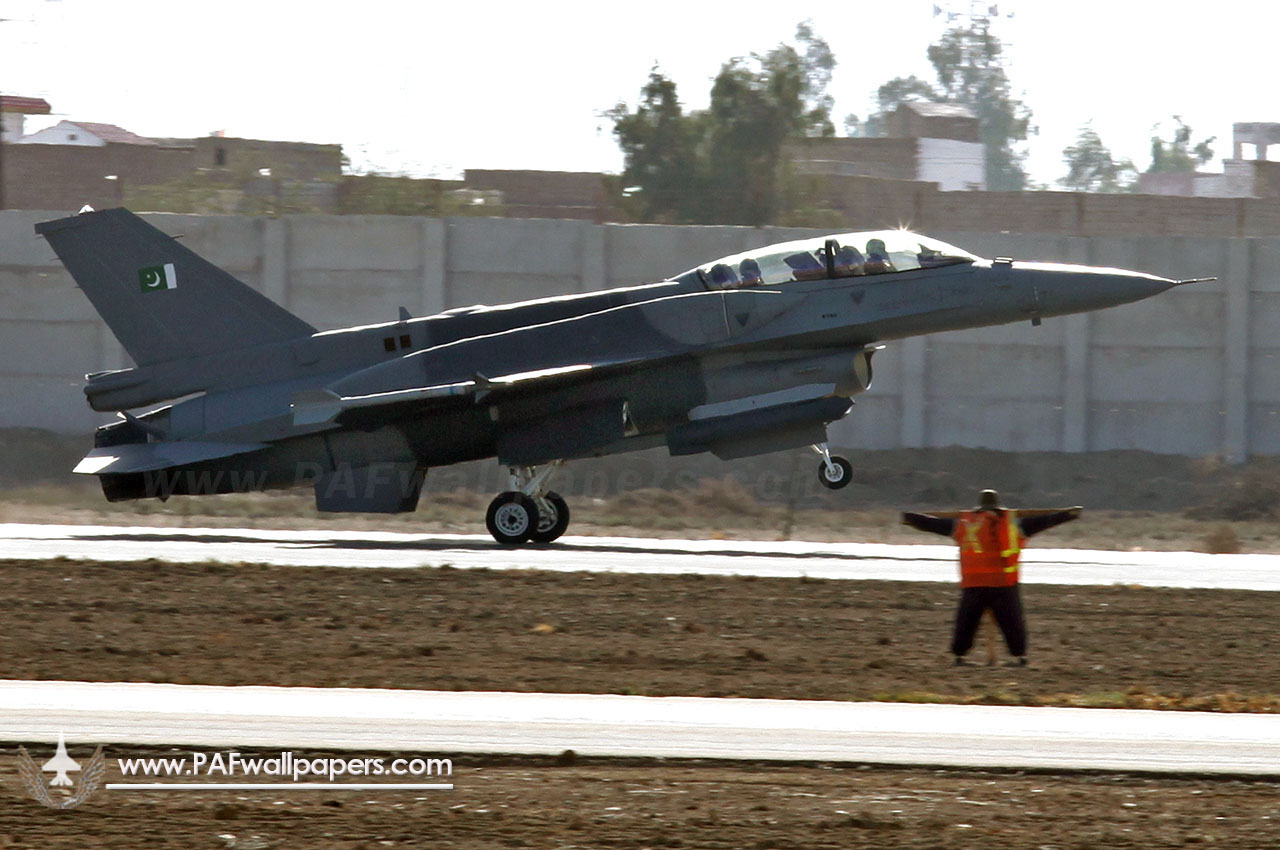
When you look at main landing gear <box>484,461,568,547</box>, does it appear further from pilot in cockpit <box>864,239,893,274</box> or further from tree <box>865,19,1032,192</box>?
tree <box>865,19,1032,192</box>

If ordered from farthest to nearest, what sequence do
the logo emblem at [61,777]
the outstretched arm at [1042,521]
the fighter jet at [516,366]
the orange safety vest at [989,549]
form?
the fighter jet at [516,366]
the outstretched arm at [1042,521]
the orange safety vest at [989,549]
the logo emblem at [61,777]

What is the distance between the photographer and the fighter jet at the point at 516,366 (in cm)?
2109

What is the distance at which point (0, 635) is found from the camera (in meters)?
13.6

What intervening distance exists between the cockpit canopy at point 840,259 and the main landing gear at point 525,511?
364 centimetres

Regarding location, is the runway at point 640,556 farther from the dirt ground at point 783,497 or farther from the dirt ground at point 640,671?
the dirt ground at point 783,497

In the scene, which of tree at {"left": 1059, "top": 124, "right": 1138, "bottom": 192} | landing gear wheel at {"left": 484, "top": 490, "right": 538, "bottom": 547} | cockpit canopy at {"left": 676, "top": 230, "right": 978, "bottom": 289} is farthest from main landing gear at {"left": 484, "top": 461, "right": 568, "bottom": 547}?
tree at {"left": 1059, "top": 124, "right": 1138, "bottom": 192}

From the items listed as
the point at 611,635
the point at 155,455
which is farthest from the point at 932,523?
the point at 155,455

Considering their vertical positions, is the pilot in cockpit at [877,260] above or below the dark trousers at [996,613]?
above

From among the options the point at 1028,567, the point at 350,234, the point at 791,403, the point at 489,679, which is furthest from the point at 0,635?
the point at 350,234

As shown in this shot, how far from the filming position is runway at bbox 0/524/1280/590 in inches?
741

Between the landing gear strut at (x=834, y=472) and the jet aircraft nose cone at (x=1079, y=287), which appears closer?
the landing gear strut at (x=834, y=472)

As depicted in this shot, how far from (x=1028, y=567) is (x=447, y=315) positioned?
886 cm

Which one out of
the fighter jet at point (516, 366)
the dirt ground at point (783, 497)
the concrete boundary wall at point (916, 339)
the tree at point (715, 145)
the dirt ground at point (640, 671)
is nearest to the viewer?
the dirt ground at point (640, 671)

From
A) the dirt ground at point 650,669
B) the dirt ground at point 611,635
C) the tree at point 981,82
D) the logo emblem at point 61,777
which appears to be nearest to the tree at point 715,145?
the dirt ground at point 650,669
